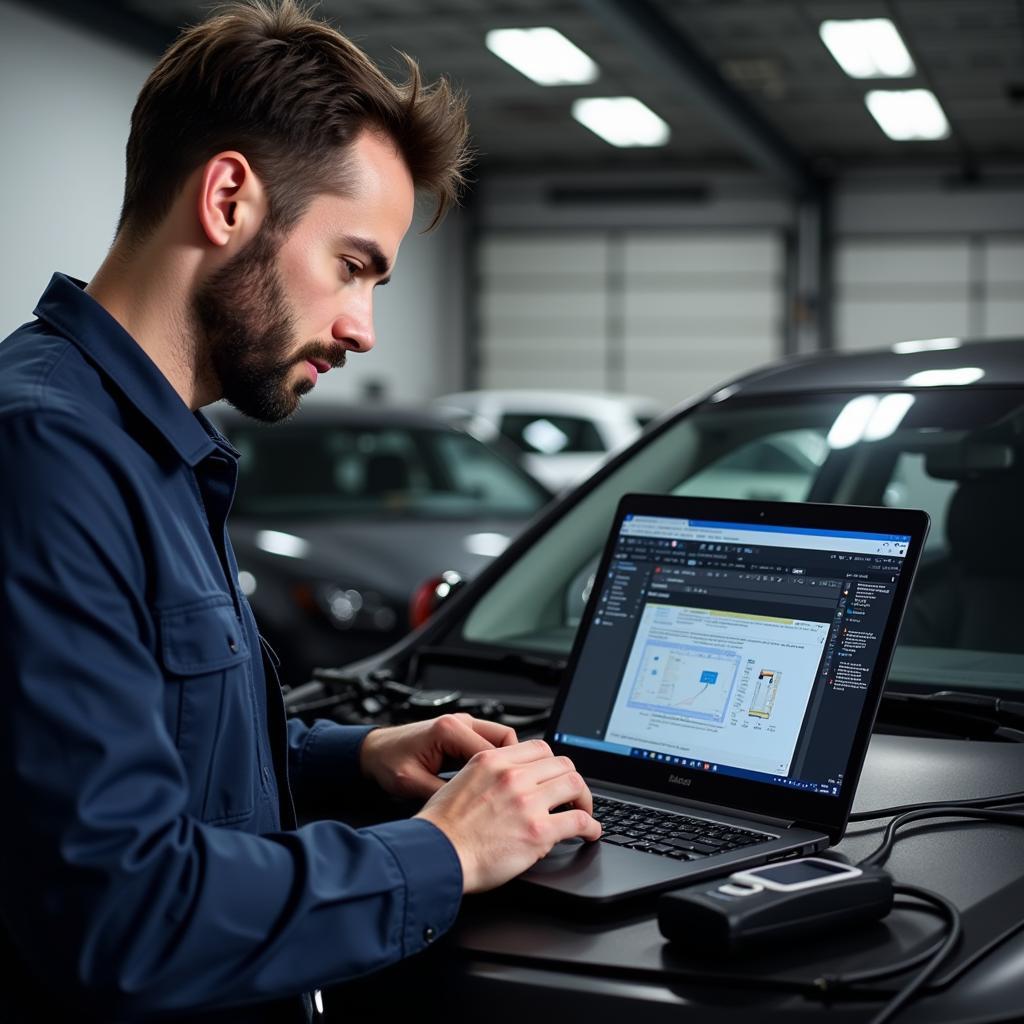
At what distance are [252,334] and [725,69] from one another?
11343 millimetres

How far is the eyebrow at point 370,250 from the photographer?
143cm

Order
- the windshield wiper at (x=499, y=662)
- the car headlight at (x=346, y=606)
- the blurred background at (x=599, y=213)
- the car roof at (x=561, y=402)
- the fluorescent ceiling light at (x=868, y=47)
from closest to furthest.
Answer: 1. the windshield wiper at (x=499, y=662)
2. the car headlight at (x=346, y=606)
3. the blurred background at (x=599, y=213)
4. the fluorescent ceiling light at (x=868, y=47)
5. the car roof at (x=561, y=402)

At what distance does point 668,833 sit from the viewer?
5.03 ft

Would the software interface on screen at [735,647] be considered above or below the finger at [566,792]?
above

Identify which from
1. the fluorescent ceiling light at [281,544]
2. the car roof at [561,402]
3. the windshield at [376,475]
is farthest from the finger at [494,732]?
the car roof at [561,402]

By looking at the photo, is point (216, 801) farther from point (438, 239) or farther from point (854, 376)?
point (438, 239)

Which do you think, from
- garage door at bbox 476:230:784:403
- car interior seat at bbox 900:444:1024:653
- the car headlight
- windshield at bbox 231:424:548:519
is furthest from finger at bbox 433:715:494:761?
garage door at bbox 476:230:784:403

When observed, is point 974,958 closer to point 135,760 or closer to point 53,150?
point 135,760

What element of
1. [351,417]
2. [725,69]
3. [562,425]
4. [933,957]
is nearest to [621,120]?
[725,69]

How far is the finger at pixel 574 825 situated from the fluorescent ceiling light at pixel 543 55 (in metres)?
10.2

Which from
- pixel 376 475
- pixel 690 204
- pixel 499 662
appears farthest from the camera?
pixel 690 204

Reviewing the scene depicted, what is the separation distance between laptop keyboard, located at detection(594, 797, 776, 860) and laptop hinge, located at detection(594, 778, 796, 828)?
0.12 ft

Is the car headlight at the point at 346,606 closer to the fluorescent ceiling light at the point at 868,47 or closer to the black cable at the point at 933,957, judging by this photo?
the black cable at the point at 933,957

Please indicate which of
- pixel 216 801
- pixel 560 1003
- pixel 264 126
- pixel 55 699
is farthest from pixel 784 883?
pixel 264 126
